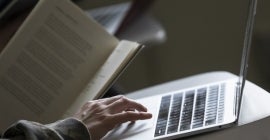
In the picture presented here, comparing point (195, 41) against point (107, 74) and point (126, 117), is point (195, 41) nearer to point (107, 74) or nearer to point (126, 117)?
point (107, 74)

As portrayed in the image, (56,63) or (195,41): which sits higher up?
(56,63)

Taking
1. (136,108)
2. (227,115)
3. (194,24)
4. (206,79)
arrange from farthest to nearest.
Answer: (194,24), (206,79), (136,108), (227,115)

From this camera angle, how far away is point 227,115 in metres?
0.85

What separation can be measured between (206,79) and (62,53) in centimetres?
31

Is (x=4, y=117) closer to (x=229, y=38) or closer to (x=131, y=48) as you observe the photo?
(x=131, y=48)

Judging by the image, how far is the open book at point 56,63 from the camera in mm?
1029

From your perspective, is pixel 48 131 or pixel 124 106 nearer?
pixel 48 131

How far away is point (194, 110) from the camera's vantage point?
92cm

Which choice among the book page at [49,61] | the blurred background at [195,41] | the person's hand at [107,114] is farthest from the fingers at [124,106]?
the blurred background at [195,41]

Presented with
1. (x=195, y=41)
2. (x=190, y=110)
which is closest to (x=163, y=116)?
(x=190, y=110)

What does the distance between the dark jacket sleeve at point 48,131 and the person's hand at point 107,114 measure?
4cm

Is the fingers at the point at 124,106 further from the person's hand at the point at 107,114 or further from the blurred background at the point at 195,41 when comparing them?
the blurred background at the point at 195,41

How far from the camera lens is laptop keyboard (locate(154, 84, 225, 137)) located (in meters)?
0.86

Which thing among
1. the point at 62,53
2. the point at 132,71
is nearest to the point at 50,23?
the point at 62,53
